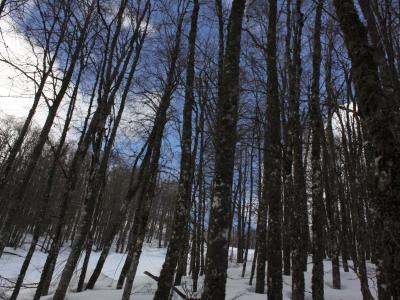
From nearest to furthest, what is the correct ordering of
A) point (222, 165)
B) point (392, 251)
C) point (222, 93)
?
point (392, 251), point (222, 165), point (222, 93)

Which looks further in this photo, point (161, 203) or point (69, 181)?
point (161, 203)

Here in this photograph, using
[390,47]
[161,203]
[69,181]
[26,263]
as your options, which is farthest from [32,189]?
[390,47]

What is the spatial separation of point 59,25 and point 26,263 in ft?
25.7

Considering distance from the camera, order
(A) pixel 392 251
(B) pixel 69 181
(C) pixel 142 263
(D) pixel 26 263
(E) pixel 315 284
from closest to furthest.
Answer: (A) pixel 392 251 → (E) pixel 315 284 → (B) pixel 69 181 → (D) pixel 26 263 → (C) pixel 142 263

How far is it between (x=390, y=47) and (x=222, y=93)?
340 centimetres

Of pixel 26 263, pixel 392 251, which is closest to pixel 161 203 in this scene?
pixel 26 263

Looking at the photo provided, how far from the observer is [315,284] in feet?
20.0

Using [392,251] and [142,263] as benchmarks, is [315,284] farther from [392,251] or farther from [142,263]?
[142,263]

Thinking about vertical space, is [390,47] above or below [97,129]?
above

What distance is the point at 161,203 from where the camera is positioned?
1813 inches

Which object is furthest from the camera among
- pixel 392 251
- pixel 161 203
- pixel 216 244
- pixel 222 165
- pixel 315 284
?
pixel 161 203

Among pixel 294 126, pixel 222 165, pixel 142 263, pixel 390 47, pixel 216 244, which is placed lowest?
pixel 142 263

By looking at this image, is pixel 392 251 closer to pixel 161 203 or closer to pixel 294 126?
pixel 294 126

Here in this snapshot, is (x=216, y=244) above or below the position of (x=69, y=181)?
below
